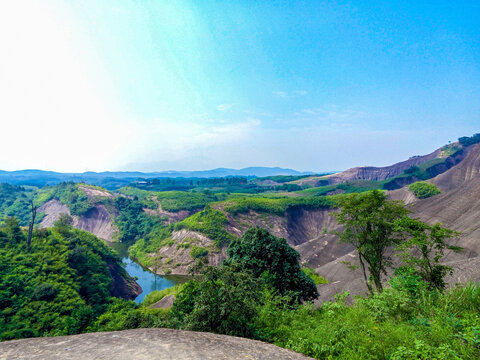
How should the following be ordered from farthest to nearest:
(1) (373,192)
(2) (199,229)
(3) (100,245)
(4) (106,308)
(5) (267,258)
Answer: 1. (2) (199,229)
2. (3) (100,245)
3. (4) (106,308)
4. (5) (267,258)
5. (1) (373,192)

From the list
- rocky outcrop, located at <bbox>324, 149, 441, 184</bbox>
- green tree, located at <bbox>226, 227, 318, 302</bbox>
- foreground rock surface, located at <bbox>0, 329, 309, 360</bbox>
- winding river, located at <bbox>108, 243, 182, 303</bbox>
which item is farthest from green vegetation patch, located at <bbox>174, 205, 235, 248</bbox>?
rocky outcrop, located at <bbox>324, 149, 441, 184</bbox>

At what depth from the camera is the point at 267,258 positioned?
933 inches

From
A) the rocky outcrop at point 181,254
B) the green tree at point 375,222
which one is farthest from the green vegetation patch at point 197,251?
the green tree at point 375,222

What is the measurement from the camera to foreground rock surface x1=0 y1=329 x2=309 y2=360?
627 centimetres

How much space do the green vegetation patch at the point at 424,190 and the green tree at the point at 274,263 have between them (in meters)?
81.5

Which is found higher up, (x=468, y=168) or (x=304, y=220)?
(x=468, y=168)

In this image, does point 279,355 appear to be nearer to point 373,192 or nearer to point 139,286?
point 373,192

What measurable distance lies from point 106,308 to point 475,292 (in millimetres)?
40956

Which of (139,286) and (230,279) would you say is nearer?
(230,279)

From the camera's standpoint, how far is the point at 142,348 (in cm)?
655

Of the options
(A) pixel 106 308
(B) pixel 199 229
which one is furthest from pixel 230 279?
(B) pixel 199 229

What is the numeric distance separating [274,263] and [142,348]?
59.4ft

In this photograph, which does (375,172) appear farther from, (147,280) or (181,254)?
(147,280)

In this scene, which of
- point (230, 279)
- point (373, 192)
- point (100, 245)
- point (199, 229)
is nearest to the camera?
point (230, 279)
